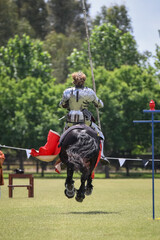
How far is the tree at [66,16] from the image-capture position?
82938 mm

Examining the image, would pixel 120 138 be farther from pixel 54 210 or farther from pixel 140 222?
pixel 140 222

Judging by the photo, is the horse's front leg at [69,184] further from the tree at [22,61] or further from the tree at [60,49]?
the tree at [60,49]

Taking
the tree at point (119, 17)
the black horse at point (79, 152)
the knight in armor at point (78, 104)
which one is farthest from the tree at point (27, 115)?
the black horse at point (79, 152)

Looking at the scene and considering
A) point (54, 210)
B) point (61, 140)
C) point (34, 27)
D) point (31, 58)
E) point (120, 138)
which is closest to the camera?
point (61, 140)

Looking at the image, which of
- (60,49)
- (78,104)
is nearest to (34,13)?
(60,49)

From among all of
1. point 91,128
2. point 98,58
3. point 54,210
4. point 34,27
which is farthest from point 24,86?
point 91,128

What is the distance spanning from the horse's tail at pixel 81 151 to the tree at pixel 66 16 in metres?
70.8

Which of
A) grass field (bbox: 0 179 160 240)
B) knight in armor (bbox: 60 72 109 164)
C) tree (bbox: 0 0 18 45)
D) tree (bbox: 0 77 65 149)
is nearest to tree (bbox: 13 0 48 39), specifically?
tree (bbox: 0 0 18 45)

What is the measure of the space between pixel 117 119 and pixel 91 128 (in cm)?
3496

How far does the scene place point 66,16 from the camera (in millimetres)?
83812

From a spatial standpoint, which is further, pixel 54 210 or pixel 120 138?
pixel 120 138

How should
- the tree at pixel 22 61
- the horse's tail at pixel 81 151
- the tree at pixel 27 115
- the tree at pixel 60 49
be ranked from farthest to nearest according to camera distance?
the tree at pixel 60 49 < the tree at pixel 22 61 < the tree at pixel 27 115 < the horse's tail at pixel 81 151

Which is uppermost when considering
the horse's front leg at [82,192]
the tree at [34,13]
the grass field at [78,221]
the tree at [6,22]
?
the tree at [34,13]

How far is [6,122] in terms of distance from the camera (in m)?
48.2
